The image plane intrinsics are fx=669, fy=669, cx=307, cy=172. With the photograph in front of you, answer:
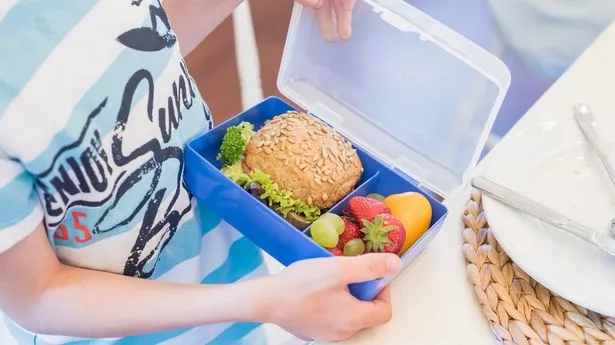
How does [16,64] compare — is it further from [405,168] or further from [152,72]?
[405,168]

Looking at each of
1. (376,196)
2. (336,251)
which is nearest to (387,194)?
(376,196)

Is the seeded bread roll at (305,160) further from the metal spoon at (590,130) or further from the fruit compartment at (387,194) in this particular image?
the metal spoon at (590,130)

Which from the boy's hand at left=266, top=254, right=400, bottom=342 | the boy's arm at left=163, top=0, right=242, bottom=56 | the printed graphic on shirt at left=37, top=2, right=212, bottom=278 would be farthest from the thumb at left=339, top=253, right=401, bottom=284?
the boy's arm at left=163, top=0, right=242, bottom=56

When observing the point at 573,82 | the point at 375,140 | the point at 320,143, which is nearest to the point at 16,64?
the point at 320,143

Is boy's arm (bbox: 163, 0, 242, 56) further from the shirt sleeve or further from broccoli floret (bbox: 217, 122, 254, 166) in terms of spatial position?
the shirt sleeve

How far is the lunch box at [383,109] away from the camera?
663 millimetres

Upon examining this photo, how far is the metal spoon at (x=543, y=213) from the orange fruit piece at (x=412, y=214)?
0.08m

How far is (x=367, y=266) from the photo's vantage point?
0.57 meters

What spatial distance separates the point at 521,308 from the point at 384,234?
145 mm

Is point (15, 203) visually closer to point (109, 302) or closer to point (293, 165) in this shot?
point (109, 302)

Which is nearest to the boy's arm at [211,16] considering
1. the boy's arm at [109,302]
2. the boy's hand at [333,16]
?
the boy's hand at [333,16]

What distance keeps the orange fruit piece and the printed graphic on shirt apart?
0.76 ft

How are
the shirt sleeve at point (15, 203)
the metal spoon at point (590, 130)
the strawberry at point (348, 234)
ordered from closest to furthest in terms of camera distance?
the shirt sleeve at point (15, 203)
the strawberry at point (348, 234)
the metal spoon at point (590, 130)

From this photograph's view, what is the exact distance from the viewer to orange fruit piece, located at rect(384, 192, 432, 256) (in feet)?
2.11
